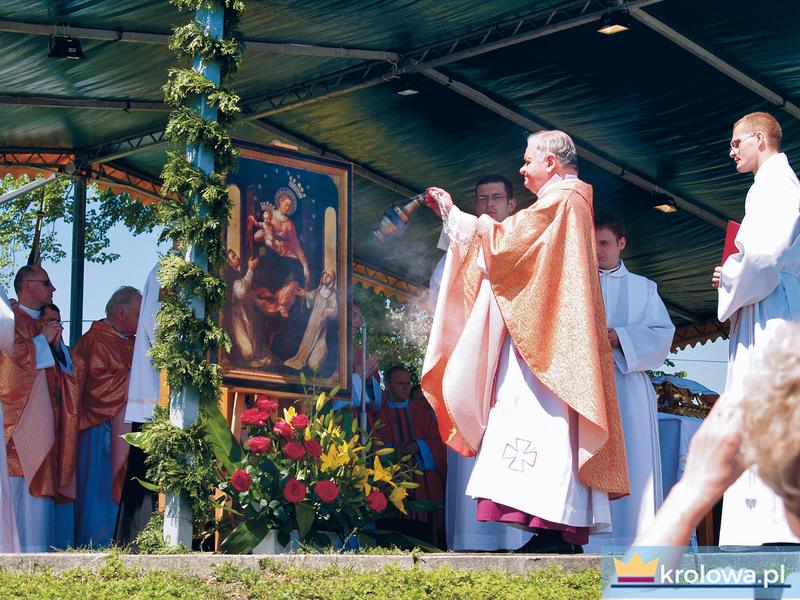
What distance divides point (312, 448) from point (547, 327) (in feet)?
4.89

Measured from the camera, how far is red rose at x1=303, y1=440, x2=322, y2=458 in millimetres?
7008

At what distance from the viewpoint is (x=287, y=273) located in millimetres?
8609

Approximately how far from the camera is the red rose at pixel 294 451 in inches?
274

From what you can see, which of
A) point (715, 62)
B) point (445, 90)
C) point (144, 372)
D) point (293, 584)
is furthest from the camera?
point (445, 90)

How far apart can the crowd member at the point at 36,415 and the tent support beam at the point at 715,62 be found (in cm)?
527

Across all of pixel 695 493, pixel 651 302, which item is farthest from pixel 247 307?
pixel 695 493

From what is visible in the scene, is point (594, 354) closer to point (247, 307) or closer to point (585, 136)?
point (247, 307)

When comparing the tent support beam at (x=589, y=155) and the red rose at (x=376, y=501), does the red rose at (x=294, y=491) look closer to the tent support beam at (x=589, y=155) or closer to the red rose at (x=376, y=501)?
the red rose at (x=376, y=501)

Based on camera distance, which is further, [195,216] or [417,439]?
[417,439]

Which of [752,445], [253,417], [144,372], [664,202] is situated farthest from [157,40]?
[752,445]

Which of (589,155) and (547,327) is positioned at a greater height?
(589,155)

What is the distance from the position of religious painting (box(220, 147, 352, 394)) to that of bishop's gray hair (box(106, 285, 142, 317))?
2365 mm

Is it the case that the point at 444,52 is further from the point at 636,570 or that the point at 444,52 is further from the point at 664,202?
the point at 636,570

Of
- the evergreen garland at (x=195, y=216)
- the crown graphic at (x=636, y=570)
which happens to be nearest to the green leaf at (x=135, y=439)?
the evergreen garland at (x=195, y=216)
